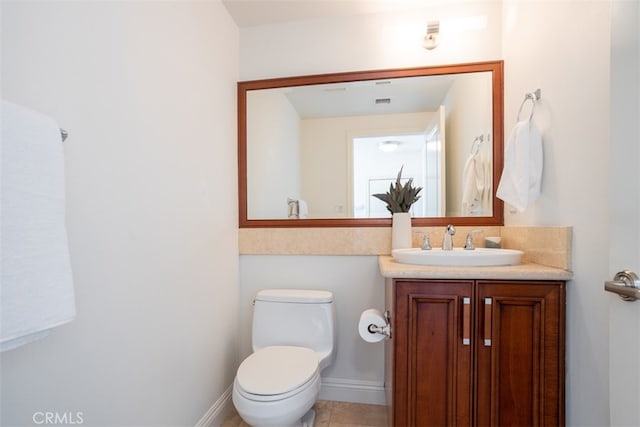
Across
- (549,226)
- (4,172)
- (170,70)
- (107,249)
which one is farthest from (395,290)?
(170,70)

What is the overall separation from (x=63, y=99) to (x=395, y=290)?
4.04 feet

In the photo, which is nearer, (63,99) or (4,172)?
(4,172)

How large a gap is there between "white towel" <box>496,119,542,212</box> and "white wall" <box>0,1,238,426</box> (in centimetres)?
148

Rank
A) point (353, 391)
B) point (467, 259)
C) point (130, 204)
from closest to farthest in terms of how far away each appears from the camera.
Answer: point (130, 204), point (467, 259), point (353, 391)

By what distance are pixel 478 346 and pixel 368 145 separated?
3.96 feet

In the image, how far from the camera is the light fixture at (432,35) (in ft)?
5.19

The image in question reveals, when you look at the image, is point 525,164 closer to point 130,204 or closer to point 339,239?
point 339,239

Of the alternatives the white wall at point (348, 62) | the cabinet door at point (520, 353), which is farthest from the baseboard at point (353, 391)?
the cabinet door at point (520, 353)

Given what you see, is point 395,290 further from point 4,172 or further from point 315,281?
point 4,172

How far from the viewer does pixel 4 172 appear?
0.53m

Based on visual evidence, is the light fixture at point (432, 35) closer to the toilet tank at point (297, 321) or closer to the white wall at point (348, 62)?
the white wall at point (348, 62)

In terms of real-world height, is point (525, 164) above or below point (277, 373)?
above

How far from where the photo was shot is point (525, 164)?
1.22 meters

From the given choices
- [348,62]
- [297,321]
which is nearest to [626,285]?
[297,321]
